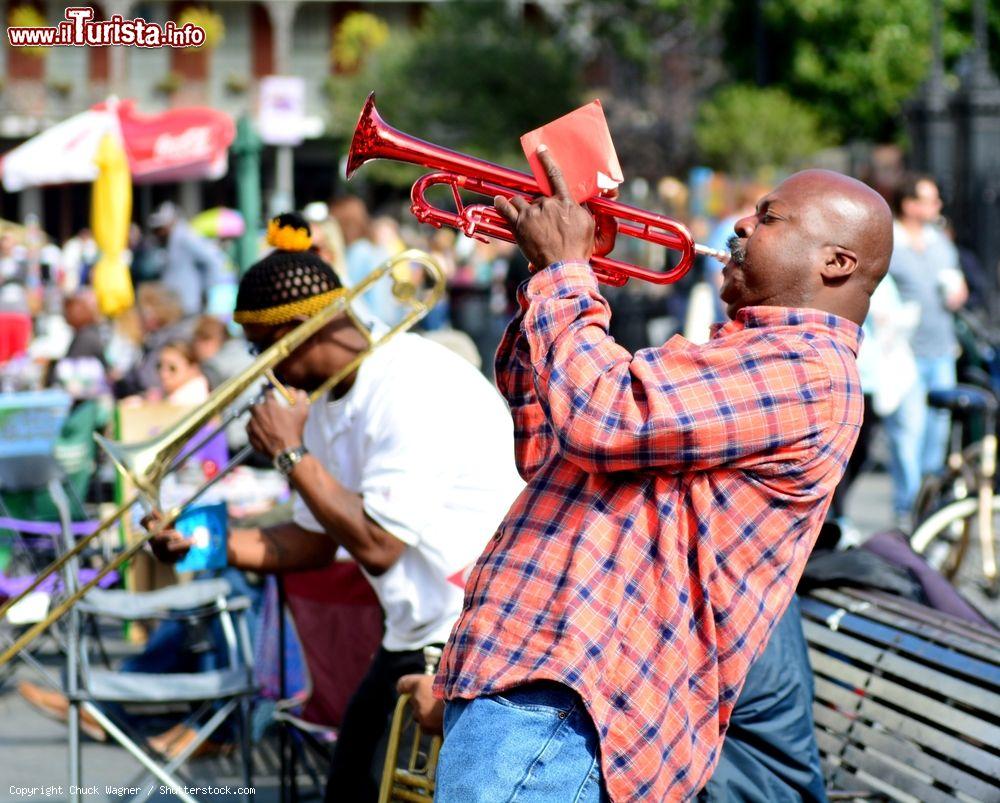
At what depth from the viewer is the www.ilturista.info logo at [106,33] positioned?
451 cm

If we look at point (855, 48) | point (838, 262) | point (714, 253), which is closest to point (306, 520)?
point (714, 253)

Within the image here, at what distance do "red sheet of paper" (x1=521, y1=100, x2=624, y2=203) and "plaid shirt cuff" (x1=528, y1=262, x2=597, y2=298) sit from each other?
145 mm

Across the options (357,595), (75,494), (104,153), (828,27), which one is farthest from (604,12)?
(357,595)

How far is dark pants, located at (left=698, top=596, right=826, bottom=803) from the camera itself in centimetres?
283

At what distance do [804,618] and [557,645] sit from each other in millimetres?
1982

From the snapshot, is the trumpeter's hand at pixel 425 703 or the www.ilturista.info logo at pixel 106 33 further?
the www.ilturista.info logo at pixel 106 33

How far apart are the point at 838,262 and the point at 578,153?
1.36 ft

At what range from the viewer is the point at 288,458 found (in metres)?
3.25

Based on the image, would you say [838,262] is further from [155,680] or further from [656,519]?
[155,680]

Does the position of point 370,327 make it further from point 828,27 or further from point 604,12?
point 604,12

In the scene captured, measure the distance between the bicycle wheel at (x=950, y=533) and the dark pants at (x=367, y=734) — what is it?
3.52 metres

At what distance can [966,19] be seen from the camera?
1101 inches

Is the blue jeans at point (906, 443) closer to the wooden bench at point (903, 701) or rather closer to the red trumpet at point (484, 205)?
the wooden bench at point (903, 701)

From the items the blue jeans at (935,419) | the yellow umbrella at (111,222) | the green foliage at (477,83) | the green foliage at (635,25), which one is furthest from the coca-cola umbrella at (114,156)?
the green foliage at (477,83)
